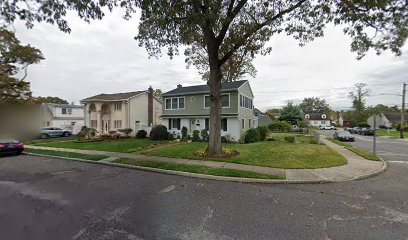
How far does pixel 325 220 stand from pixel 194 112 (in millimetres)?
17935

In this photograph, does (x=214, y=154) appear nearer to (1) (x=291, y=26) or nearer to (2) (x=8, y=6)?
(1) (x=291, y=26)

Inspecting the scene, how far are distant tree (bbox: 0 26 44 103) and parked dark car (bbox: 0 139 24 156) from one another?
10.4m

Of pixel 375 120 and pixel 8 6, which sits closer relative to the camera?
pixel 8 6

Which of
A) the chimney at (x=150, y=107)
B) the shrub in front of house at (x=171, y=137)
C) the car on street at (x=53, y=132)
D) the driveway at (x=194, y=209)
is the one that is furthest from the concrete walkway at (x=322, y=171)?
the car on street at (x=53, y=132)

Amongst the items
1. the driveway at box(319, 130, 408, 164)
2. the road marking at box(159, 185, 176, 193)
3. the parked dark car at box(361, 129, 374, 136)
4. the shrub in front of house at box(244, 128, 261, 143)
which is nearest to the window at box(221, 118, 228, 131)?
the shrub in front of house at box(244, 128, 261, 143)

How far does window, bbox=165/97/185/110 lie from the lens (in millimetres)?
22680

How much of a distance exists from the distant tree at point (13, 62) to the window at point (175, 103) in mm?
15800

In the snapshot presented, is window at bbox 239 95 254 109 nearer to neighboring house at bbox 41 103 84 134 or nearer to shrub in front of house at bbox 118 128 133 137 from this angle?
shrub in front of house at bbox 118 128 133 137

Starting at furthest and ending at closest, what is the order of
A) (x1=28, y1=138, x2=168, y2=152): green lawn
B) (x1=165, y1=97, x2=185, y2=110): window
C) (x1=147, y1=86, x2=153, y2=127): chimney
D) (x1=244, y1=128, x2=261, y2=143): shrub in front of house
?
(x1=147, y1=86, x2=153, y2=127): chimney < (x1=165, y1=97, x2=185, y2=110): window < (x1=244, y1=128, x2=261, y2=143): shrub in front of house < (x1=28, y1=138, x2=168, y2=152): green lawn

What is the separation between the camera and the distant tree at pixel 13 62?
21.4m

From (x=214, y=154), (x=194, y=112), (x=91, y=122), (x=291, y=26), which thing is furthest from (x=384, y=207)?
(x=91, y=122)

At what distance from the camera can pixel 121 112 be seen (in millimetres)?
26141

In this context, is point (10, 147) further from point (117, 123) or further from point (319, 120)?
point (319, 120)

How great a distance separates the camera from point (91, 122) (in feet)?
93.3
